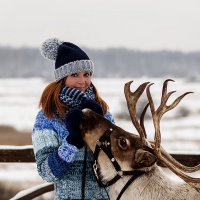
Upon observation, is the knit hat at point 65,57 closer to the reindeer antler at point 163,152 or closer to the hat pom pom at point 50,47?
the hat pom pom at point 50,47

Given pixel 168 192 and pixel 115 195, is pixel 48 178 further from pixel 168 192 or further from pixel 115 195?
pixel 168 192

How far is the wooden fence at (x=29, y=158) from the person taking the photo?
3951 millimetres

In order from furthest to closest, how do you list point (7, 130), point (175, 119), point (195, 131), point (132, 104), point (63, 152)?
point (175, 119) < point (195, 131) < point (7, 130) < point (132, 104) < point (63, 152)

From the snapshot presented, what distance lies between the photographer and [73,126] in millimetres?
2436

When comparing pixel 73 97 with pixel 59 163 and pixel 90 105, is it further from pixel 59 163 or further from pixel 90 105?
pixel 59 163

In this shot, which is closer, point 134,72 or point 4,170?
point 4,170

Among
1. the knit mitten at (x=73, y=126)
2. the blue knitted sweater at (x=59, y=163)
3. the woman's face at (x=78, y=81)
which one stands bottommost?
the blue knitted sweater at (x=59, y=163)

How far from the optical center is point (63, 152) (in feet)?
7.97

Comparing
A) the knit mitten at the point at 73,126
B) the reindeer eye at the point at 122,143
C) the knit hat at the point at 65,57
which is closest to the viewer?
the knit mitten at the point at 73,126

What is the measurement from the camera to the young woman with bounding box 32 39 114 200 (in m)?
2.45

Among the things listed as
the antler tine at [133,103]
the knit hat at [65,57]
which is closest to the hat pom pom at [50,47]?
the knit hat at [65,57]

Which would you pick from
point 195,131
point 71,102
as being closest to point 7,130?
point 195,131

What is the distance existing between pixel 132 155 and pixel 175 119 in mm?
31983

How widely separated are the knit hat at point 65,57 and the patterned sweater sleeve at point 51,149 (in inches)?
10.3
